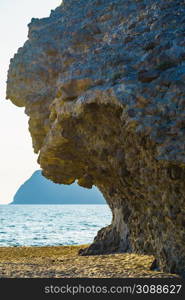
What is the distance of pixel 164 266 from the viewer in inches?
542

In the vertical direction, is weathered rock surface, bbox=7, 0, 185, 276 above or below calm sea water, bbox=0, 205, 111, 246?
→ above

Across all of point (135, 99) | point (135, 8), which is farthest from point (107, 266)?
point (135, 8)

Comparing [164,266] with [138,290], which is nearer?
[138,290]

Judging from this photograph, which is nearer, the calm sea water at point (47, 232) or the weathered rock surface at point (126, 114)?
the weathered rock surface at point (126, 114)

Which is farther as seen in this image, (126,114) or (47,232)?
(47,232)

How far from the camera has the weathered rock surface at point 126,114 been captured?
12195mm

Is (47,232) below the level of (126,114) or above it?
below

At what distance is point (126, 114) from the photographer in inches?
498

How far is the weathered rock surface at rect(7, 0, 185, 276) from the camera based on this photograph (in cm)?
1220

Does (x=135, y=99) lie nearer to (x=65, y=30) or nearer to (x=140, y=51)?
(x=140, y=51)

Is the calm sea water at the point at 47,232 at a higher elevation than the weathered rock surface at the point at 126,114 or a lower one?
lower

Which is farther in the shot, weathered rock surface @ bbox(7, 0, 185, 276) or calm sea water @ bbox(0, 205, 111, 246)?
calm sea water @ bbox(0, 205, 111, 246)

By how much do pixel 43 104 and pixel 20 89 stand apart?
1.72 metres

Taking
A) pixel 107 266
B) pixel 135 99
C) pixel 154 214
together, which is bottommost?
pixel 107 266
